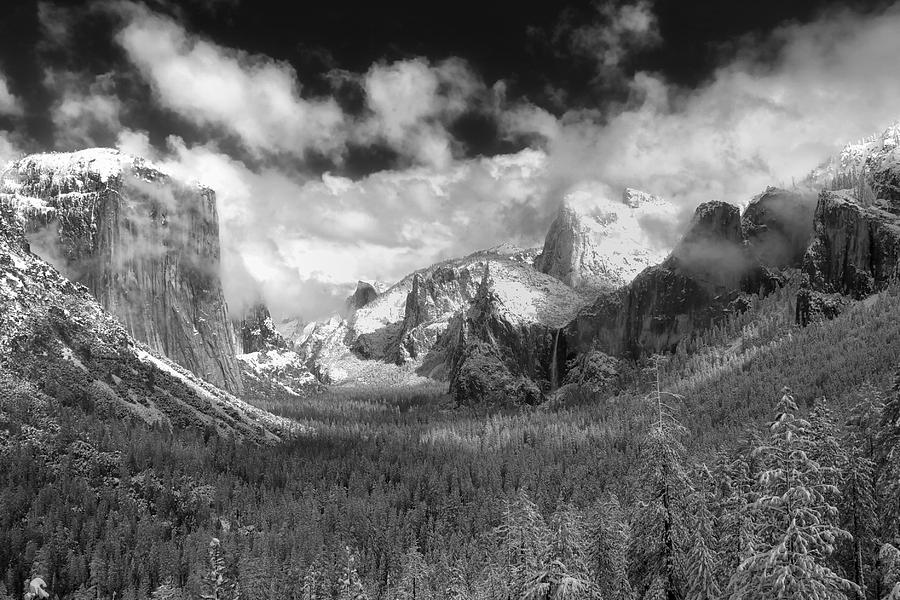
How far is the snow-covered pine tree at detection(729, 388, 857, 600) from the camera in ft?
68.4

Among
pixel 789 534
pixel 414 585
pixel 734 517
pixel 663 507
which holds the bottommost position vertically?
pixel 414 585

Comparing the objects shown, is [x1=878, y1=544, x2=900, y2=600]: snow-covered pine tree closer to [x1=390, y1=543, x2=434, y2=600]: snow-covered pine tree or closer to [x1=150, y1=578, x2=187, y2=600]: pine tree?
[x1=390, y1=543, x2=434, y2=600]: snow-covered pine tree

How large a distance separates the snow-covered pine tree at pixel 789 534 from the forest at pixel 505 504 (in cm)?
9

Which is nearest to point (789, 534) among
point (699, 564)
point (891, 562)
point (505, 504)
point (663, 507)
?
point (663, 507)

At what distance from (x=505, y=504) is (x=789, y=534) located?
46188mm

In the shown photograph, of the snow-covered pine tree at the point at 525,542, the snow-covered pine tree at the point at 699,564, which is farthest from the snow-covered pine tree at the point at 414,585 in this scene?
the snow-covered pine tree at the point at 699,564

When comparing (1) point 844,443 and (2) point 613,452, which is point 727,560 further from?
(2) point 613,452

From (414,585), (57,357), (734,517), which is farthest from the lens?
(57,357)

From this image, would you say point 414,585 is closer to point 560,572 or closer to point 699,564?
point 560,572

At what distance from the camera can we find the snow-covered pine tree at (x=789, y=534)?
20.9 m

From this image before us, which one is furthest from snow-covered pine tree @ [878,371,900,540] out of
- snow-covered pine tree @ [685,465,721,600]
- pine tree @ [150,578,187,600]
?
pine tree @ [150,578,187,600]

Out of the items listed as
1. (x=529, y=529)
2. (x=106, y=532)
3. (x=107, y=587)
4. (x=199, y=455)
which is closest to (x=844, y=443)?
(x=529, y=529)

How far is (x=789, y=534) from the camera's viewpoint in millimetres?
21328

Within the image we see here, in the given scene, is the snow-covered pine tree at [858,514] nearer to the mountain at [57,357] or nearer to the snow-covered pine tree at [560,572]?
the snow-covered pine tree at [560,572]
